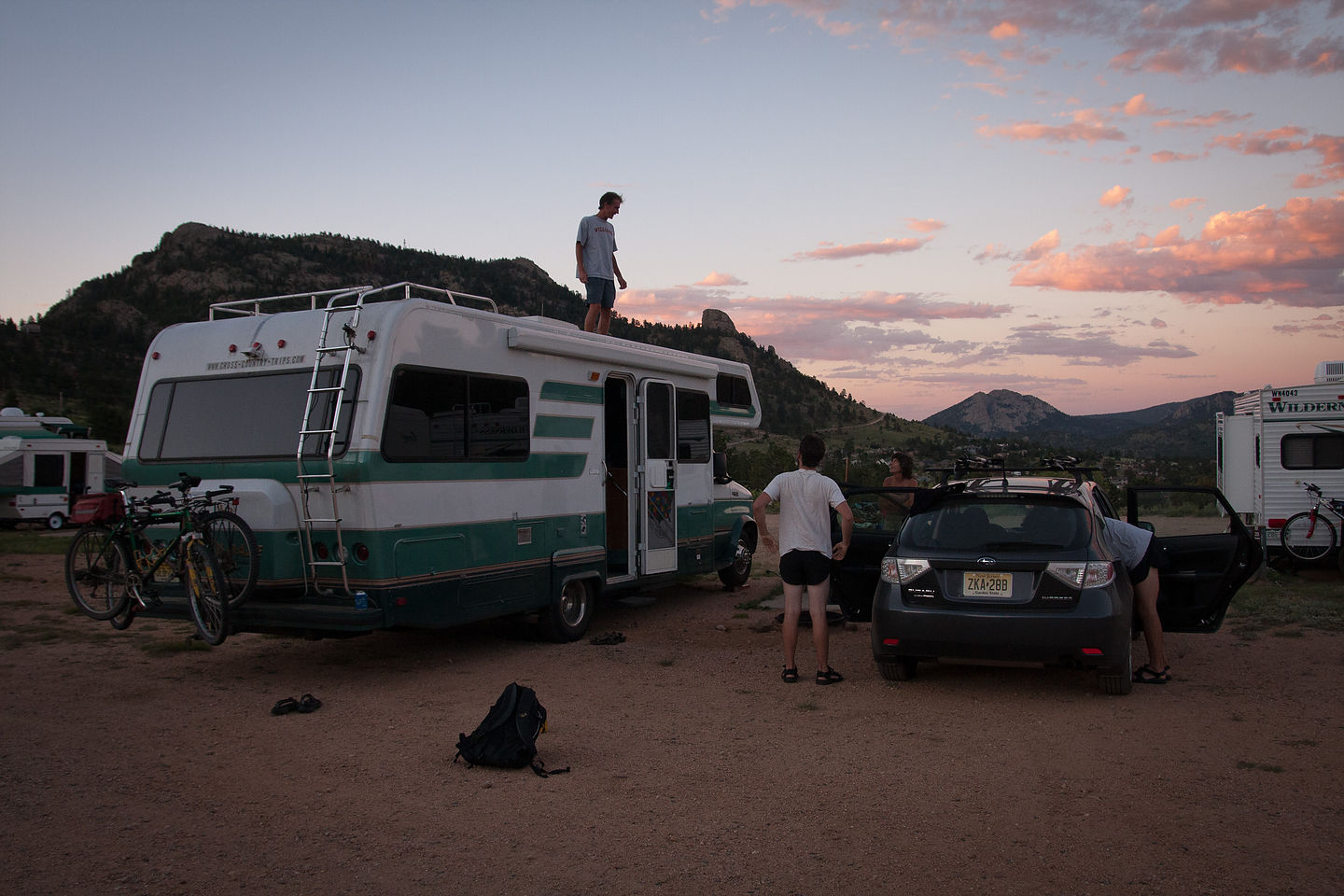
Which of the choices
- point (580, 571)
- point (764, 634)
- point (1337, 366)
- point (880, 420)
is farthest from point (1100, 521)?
point (880, 420)

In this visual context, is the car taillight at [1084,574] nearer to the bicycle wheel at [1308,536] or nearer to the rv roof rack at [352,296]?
the rv roof rack at [352,296]

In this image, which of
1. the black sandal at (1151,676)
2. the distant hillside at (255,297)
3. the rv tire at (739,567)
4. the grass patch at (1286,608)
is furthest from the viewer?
Answer: the distant hillside at (255,297)

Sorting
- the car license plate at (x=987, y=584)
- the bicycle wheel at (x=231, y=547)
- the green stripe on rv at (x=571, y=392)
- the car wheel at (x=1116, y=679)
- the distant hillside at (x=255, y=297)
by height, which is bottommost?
the car wheel at (x=1116, y=679)

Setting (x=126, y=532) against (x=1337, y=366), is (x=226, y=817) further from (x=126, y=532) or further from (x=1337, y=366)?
(x=1337, y=366)

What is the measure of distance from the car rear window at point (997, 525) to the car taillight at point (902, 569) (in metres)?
0.13

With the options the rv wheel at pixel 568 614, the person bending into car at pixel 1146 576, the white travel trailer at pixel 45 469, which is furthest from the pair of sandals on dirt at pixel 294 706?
the white travel trailer at pixel 45 469

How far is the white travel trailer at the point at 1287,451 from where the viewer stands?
43.9 ft

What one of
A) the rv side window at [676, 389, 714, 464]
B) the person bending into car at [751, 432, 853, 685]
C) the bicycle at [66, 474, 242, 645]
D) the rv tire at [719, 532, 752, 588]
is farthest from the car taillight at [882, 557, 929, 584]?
the rv tire at [719, 532, 752, 588]

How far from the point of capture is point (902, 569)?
682 centimetres

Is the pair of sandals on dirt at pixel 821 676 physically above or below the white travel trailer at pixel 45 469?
below

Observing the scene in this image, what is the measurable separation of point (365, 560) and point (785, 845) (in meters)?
3.94

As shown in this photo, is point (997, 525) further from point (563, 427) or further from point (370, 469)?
point (370, 469)

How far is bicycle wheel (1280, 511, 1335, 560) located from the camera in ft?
43.3

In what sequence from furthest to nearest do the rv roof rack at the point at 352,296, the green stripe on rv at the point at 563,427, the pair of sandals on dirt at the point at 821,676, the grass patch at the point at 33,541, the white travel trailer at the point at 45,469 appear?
the white travel trailer at the point at 45,469
the grass patch at the point at 33,541
the green stripe on rv at the point at 563,427
the rv roof rack at the point at 352,296
the pair of sandals on dirt at the point at 821,676
